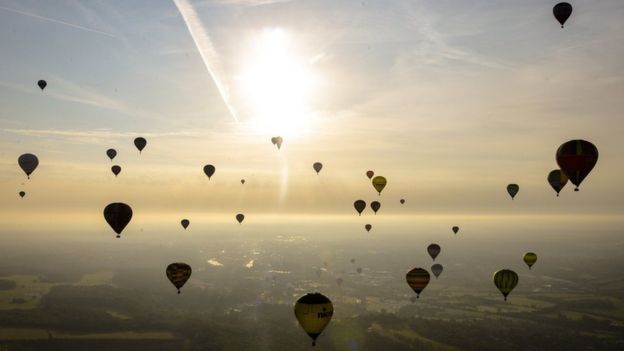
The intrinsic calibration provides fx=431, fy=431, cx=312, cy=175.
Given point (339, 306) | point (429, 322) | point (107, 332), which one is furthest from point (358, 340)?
point (107, 332)

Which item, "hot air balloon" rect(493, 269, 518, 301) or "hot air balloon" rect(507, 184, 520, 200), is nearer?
"hot air balloon" rect(493, 269, 518, 301)

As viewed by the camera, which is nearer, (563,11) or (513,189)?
(563,11)

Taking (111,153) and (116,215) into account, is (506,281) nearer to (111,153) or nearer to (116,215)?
(116,215)

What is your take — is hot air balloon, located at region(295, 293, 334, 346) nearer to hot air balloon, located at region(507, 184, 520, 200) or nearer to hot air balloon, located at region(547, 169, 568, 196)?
hot air balloon, located at region(547, 169, 568, 196)

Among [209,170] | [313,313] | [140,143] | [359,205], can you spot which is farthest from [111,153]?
[313,313]

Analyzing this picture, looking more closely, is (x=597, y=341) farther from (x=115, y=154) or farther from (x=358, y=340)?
(x=115, y=154)

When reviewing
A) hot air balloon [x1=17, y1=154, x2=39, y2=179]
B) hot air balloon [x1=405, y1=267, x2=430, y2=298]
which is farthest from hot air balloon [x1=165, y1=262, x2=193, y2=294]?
hot air balloon [x1=405, y1=267, x2=430, y2=298]
